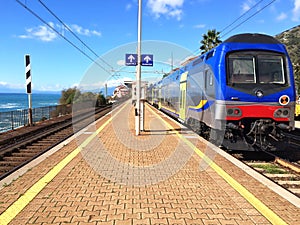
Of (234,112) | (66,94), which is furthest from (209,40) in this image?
(234,112)

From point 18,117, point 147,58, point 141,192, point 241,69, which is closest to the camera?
point 141,192

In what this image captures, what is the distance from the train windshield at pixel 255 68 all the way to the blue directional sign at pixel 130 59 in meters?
4.60

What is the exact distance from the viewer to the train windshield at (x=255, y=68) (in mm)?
8016

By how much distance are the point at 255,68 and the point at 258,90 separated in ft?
2.26

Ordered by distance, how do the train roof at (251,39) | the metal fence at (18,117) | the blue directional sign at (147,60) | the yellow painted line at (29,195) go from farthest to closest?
1. the metal fence at (18,117)
2. the blue directional sign at (147,60)
3. the train roof at (251,39)
4. the yellow painted line at (29,195)

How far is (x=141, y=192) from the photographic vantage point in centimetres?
511

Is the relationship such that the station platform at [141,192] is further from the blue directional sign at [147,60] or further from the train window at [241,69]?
the blue directional sign at [147,60]

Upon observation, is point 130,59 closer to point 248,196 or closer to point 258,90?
point 258,90

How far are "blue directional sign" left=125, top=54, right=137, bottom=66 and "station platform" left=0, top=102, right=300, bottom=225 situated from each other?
4537 millimetres

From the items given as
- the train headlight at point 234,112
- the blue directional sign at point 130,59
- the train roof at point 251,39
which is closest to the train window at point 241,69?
the train roof at point 251,39

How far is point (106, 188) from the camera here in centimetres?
528

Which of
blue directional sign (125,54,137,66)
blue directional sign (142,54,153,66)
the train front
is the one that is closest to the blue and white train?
the train front

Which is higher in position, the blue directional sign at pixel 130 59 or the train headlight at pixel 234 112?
the blue directional sign at pixel 130 59

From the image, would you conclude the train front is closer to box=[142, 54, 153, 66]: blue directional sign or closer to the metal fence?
box=[142, 54, 153, 66]: blue directional sign
